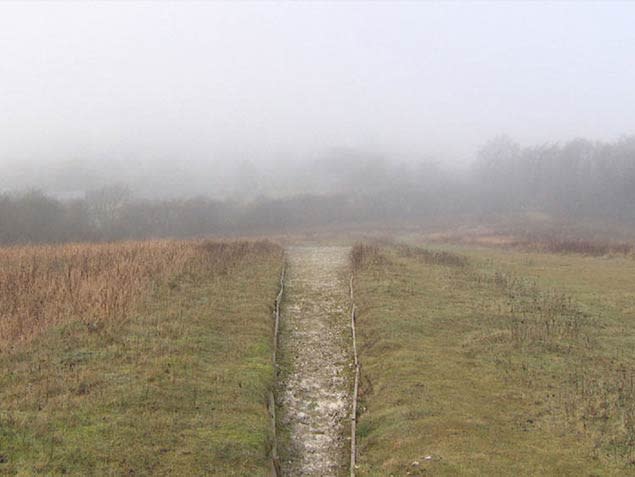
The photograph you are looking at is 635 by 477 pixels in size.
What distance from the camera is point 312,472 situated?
459 inches

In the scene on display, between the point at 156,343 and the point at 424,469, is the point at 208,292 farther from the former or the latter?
the point at 424,469

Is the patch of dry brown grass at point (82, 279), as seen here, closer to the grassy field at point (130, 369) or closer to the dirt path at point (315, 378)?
the grassy field at point (130, 369)

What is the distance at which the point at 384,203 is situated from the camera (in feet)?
348

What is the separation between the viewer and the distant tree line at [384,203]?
67562 millimetres

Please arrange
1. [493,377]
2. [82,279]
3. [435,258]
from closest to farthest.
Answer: [493,377] → [82,279] → [435,258]

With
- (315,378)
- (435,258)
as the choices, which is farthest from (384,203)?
(315,378)

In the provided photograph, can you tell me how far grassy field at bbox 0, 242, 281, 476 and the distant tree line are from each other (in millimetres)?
43269

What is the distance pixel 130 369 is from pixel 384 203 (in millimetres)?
93451

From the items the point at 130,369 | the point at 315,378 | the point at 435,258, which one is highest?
the point at 435,258

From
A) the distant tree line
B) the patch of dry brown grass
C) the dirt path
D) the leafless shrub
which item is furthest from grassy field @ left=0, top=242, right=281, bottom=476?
the distant tree line

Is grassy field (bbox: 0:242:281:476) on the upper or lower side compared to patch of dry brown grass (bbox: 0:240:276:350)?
lower

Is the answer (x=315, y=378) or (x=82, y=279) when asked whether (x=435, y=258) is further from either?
(x=82, y=279)

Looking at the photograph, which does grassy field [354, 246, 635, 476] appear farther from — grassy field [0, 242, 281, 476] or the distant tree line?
the distant tree line

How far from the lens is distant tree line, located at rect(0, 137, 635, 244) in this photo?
67562 mm
